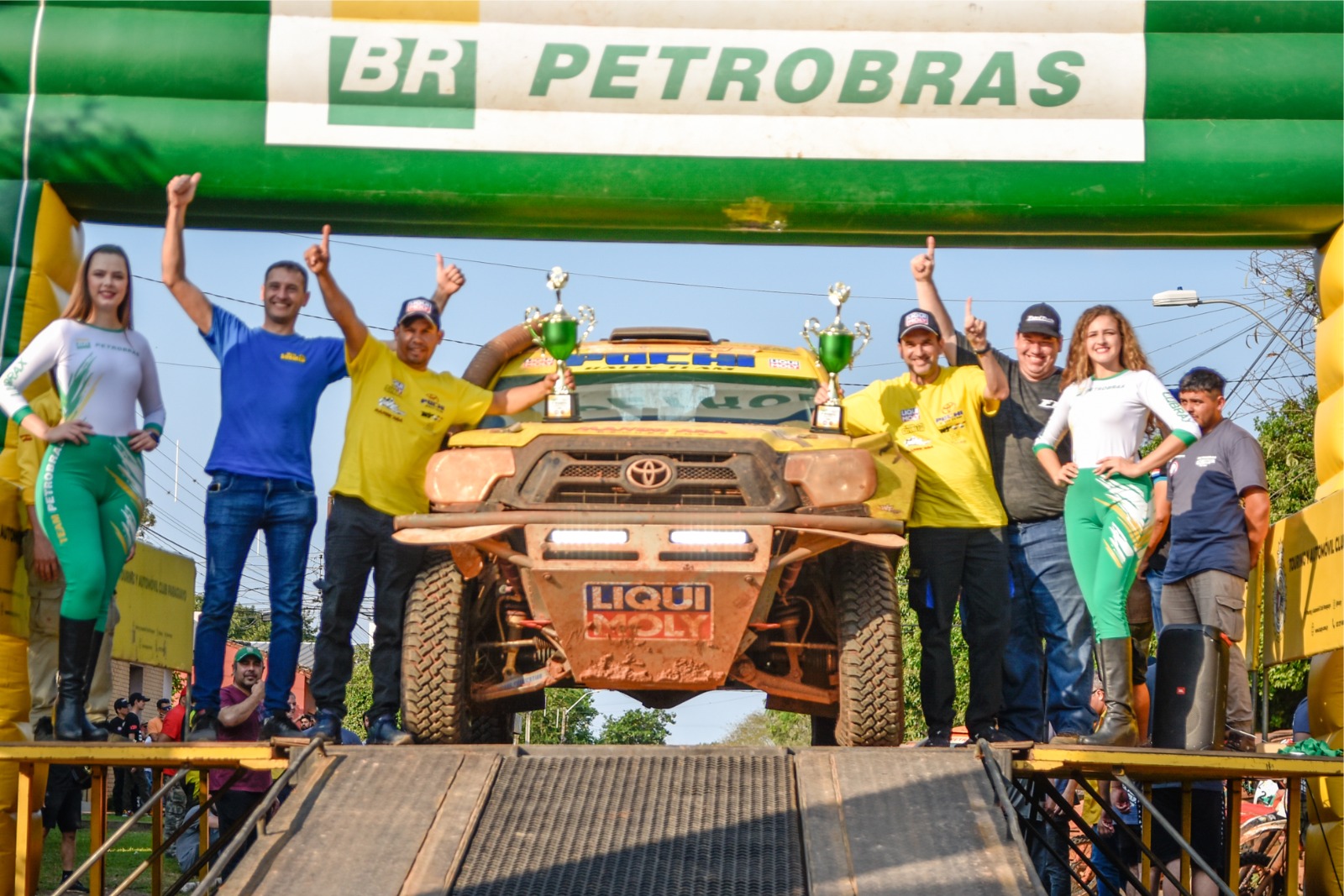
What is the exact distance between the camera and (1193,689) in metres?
6.91

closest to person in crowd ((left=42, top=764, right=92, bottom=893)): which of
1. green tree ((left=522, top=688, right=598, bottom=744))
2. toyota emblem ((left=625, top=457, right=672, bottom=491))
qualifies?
toyota emblem ((left=625, top=457, right=672, bottom=491))

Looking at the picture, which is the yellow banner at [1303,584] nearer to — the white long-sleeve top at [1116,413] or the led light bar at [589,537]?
the white long-sleeve top at [1116,413]

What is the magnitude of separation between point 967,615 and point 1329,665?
213 cm

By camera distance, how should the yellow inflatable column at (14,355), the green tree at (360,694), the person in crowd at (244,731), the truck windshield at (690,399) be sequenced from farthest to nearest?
the green tree at (360,694), the person in crowd at (244,731), the truck windshield at (690,399), the yellow inflatable column at (14,355)

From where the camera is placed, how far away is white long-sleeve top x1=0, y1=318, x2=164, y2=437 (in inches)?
279

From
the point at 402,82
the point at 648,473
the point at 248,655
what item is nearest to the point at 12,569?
the point at 248,655

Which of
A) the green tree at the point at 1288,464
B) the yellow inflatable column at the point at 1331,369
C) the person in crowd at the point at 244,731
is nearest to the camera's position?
the yellow inflatable column at the point at 1331,369

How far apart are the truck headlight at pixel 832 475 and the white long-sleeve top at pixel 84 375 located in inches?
128

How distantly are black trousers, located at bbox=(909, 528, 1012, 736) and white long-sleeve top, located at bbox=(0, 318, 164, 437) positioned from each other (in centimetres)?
392

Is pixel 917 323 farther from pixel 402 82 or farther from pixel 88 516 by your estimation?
pixel 88 516

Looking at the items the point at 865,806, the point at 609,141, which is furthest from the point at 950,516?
the point at 609,141

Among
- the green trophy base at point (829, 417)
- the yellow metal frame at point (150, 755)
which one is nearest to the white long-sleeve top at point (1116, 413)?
the green trophy base at point (829, 417)

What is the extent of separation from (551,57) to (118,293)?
253cm

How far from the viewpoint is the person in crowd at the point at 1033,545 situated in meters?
7.43
